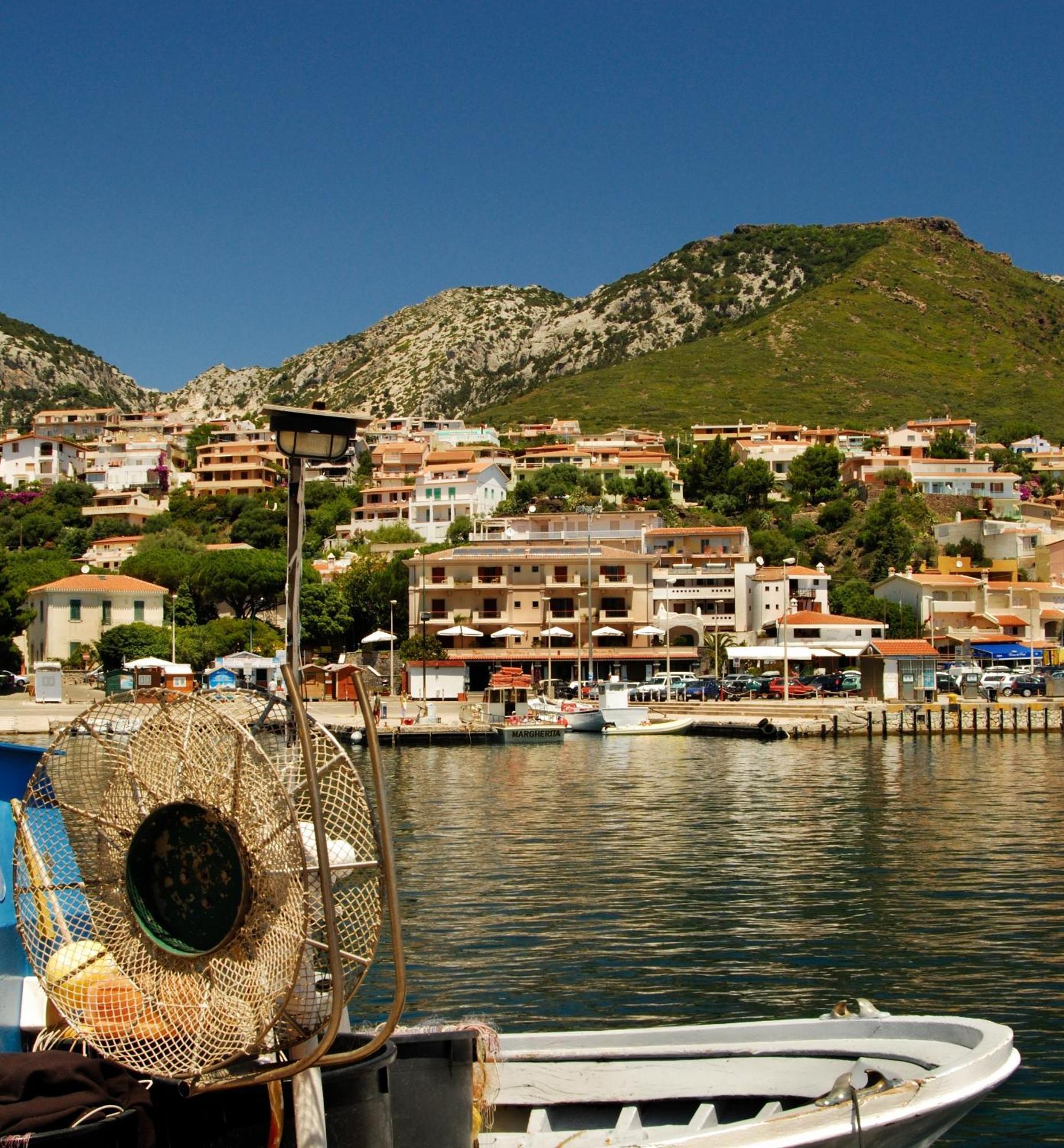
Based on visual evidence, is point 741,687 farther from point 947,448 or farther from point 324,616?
point 947,448

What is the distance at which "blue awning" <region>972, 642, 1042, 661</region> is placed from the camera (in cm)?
7300

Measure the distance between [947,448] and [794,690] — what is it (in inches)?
2118

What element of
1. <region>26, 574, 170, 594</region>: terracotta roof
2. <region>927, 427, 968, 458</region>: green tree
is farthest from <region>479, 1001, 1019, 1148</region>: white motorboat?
<region>927, 427, 968, 458</region>: green tree

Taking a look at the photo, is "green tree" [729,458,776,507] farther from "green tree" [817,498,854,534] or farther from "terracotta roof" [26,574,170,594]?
"terracotta roof" [26,574,170,594]

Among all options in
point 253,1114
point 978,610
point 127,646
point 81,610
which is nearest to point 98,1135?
→ point 253,1114

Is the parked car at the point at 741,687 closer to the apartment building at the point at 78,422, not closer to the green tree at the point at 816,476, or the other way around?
the green tree at the point at 816,476

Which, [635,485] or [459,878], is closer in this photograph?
[459,878]

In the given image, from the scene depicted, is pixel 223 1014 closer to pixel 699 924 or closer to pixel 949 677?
pixel 699 924

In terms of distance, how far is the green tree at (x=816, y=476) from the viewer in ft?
326

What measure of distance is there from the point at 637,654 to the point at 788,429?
5386 centimetres

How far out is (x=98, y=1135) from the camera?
5742 millimetres

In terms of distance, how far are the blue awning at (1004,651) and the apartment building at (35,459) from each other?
3265 inches

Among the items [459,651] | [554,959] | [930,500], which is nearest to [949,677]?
[459,651]

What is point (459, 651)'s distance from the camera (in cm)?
6788
